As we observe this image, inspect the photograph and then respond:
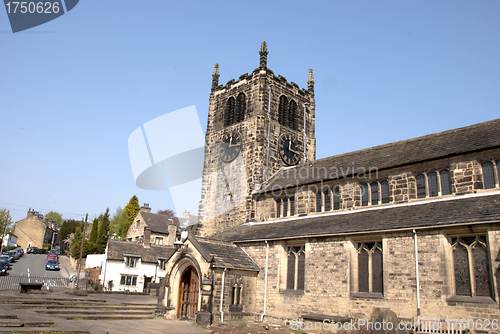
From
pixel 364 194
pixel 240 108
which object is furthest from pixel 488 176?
pixel 240 108

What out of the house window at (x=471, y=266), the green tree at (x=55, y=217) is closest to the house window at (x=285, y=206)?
the house window at (x=471, y=266)

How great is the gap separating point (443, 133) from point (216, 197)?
18.4 meters

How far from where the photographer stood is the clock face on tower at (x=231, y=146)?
104ft

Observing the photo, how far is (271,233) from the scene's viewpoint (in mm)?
21344

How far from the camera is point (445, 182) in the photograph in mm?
17391

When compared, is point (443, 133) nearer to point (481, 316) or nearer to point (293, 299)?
point (481, 316)

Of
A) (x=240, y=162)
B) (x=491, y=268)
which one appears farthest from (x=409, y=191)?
(x=240, y=162)

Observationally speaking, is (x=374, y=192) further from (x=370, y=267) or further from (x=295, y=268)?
(x=295, y=268)

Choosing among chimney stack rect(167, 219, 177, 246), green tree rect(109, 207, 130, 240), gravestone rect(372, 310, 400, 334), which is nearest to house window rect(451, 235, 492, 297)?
gravestone rect(372, 310, 400, 334)

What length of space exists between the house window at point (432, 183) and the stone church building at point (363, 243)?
0.05 metres

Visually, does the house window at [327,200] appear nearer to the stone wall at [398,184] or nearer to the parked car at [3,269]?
the stone wall at [398,184]

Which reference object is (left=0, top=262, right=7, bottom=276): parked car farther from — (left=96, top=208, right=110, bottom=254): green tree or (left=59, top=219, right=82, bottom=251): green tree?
(left=59, top=219, right=82, bottom=251): green tree

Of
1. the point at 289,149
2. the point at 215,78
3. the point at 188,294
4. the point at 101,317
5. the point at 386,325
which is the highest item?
the point at 215,78

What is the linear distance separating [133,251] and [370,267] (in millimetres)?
30437
